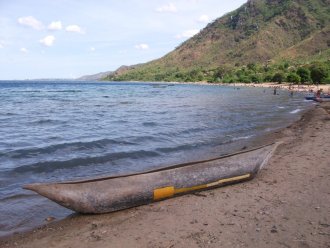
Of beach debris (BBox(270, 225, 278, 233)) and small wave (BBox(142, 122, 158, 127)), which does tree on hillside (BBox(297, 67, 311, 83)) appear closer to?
small wave (BBox(142, 122, 158, 127))

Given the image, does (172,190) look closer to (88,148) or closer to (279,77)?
(88,148)

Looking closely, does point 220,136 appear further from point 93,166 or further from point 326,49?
point 326,49

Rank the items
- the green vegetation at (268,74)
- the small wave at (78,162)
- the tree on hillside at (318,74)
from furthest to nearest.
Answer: the green vegetation at (268,74) → the tree on hillside at (318,74) → the small wave at (78,162)

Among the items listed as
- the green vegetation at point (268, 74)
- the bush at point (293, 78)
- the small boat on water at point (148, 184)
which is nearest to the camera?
the small boat on water at point (148, 184)

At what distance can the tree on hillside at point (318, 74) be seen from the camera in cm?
8225

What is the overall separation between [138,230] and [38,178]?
17.9ft

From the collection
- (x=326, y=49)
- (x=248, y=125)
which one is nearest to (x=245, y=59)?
(x=326, y=49)

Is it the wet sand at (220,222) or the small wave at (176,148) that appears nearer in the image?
the wet sand at (220,222)

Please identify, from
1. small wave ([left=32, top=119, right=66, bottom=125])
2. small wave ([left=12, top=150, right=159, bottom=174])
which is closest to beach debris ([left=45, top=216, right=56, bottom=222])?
small wave ([left=12, top=150, right=159, bottom=174])

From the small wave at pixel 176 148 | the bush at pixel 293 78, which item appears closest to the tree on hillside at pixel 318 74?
the bush at pixel 293 78

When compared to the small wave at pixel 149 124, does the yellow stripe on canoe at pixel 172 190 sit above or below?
above

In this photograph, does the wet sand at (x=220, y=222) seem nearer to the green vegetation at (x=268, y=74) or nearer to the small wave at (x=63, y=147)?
the small wave at (x=63, y=147)

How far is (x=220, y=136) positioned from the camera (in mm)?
18922

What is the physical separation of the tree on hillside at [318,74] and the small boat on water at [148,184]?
8133 cm
